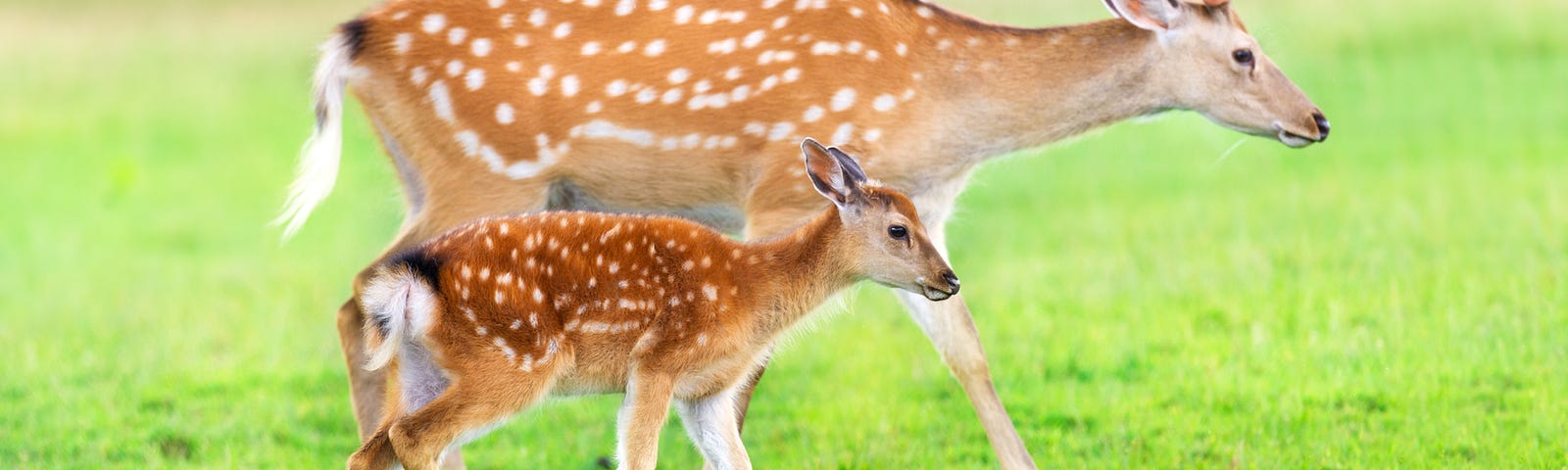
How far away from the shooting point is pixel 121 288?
10.2 m

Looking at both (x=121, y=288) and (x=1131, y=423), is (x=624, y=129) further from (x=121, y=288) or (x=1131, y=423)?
(x=121, y=288)

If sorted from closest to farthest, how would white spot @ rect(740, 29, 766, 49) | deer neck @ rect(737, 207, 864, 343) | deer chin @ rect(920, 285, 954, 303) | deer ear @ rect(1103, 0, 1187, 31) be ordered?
deer chin @ rect(920, 285, 954, 303) < deer neck @ rect(737, 207, 864, 343) < deer ear @ rect(1103, 0, 1187, 31) < white spot @ rect(740, 29, 766, 49)

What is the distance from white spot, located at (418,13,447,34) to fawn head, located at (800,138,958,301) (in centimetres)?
151

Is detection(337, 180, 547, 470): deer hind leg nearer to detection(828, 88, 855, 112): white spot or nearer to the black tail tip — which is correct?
the black tail tip

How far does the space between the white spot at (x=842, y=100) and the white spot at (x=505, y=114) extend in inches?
37.7

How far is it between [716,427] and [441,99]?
4.78 feet

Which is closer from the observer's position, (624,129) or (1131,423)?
(624,129)

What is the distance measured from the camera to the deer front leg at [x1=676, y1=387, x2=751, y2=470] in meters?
5.49

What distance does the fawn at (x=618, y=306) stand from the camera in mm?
5070

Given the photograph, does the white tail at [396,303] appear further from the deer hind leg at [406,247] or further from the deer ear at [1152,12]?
the deer ear at [1152,12]

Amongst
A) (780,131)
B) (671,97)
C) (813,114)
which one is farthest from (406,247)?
(813,114)

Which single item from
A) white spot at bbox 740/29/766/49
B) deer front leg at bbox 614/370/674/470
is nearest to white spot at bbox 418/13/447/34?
white spot at bbox 740/29/766/49

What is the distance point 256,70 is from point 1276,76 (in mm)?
15696

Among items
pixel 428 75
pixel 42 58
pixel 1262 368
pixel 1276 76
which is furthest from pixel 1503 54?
pixel 42 58
